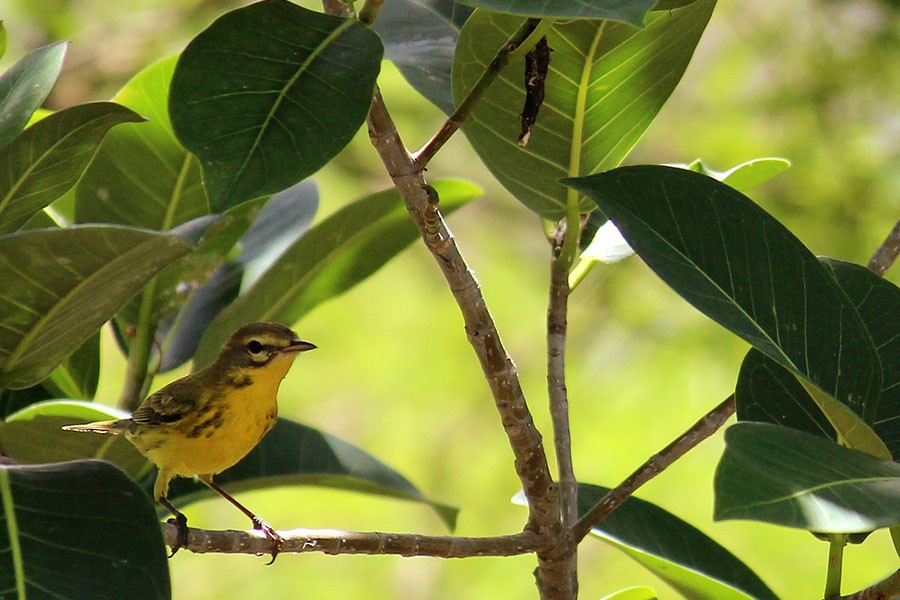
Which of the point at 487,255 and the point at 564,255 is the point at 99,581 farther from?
the point at 487,255

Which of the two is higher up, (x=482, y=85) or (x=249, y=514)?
(x=482, y=85)

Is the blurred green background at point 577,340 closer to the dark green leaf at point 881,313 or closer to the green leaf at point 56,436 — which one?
the green leaf at point 56,436

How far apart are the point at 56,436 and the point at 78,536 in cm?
43

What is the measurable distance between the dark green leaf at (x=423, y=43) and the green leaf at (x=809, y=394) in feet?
1.88

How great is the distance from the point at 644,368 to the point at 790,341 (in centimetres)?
321

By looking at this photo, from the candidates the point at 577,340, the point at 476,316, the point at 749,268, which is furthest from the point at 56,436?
the point at 577,340

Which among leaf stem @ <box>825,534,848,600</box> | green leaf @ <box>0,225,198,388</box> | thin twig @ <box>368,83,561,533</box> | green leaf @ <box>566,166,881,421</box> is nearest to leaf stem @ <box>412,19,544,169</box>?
thin twig @ <box>368,83,561,533</box>

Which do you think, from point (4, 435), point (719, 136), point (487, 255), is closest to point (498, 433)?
point (487, 255)

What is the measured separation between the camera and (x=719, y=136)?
4.39m

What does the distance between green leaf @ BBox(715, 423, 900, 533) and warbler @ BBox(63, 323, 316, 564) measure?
97 centimetres

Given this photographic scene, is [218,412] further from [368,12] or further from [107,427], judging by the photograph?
[368,12]

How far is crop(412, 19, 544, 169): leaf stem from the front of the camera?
100 cm

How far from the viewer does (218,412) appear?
175cm

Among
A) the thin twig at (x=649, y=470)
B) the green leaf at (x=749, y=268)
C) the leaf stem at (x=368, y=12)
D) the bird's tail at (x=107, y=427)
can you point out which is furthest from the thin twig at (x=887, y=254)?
the bird's tail at (x=107, y=427)
